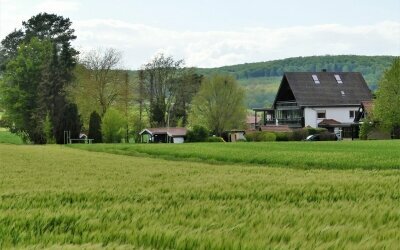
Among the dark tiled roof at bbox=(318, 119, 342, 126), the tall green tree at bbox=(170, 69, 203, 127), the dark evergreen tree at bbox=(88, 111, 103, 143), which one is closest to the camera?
the dark evergreen tree at bbox=(88, 111, 103, 143)

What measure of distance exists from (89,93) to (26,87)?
11853 millimetres

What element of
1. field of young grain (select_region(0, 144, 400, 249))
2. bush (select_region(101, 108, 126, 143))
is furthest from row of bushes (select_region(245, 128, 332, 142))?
field of young grain (select_region(0, 144, 400, 249))

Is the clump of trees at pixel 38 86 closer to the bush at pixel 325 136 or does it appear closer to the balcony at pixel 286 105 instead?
the bush at pixel 325 136

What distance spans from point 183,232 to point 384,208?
13.8ft

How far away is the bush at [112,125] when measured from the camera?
85688 mm

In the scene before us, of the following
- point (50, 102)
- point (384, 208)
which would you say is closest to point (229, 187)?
point (384, 208)

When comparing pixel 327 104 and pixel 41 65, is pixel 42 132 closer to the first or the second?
pixel 41 65

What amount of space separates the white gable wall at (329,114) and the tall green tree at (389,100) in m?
20.8

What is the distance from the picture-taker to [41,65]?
98188mm

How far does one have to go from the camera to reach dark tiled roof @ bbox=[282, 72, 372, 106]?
109 metres

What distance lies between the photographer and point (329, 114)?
355 ft

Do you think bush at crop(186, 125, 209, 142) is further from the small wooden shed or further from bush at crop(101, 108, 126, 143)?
bush at crop(101, 108, 126, 143)

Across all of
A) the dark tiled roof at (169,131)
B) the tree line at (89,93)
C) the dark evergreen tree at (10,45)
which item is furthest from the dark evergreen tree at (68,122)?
the dark evergreen tree at (10,45)

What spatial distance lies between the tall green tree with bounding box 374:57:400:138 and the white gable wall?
20.8m
